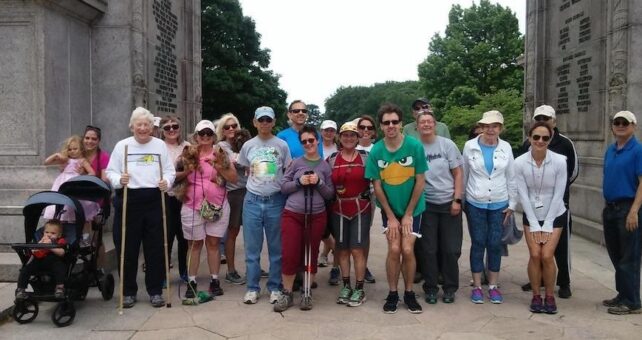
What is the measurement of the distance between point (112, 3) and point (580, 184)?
8341mm

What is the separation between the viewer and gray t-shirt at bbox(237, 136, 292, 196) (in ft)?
18.3

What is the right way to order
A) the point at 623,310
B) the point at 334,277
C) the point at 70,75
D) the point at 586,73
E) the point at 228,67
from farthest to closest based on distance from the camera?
the point at 228,67
the point at 586,73
the point at 70,75
the point at 334,277
the point at 623,310

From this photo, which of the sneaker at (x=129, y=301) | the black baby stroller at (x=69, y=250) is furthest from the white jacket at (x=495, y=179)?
the black baby stroller at (x=69, y=250)

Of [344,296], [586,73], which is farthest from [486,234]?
[586,73]

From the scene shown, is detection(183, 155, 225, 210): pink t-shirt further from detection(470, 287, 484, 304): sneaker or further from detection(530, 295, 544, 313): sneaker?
detection(530, 295, 544, 313): sneaker

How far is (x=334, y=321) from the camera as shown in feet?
16.5

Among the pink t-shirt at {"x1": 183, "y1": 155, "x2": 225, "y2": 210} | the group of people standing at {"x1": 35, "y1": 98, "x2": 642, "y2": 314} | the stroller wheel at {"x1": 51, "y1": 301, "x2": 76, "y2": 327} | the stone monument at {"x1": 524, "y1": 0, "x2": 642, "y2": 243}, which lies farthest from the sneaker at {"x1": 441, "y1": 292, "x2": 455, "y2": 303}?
the stone monument at {"x1": 524, "y1": 0, "x2": 642, "y2": 243}

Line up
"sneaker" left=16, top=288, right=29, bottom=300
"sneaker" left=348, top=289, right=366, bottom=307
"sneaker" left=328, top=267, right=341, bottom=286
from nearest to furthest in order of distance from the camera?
1. "sneaker" left=16, top=288, right=29, bottom=300
2. "sneaker" left=348, top=289, right=366, bottom=307
3. "sneaker" left=328, top=267, right=341, bottom=286

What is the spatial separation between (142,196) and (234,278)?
1614 mm

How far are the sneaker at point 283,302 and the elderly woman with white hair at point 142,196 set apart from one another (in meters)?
1.14

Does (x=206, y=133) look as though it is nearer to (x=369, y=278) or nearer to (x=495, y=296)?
(x=369, y=278)

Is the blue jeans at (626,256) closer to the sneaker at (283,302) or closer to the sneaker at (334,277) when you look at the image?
the sneaker at (334,277)

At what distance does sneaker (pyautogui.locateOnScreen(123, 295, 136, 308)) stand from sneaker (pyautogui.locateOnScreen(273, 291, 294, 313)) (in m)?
1.38

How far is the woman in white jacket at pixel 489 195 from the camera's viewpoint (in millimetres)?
5590
